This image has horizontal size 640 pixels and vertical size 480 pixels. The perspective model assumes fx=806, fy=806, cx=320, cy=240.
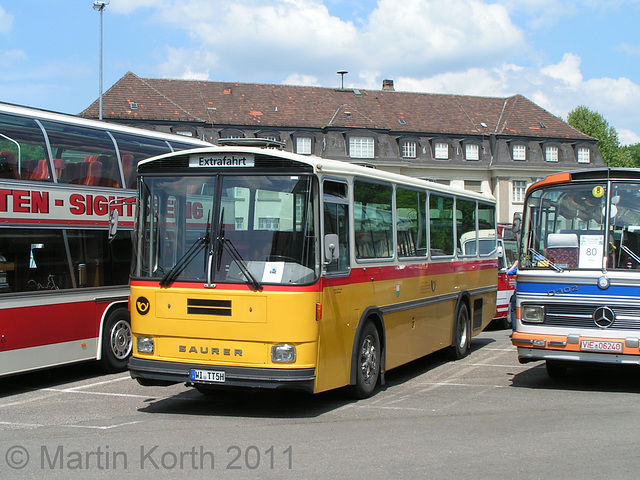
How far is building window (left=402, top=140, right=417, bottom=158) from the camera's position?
65.8m

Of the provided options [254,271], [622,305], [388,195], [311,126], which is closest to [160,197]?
[254,271]

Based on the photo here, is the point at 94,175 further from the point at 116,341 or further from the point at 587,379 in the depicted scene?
the point at 587,379

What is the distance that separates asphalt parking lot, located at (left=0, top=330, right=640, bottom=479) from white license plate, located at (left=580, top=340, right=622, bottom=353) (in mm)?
631

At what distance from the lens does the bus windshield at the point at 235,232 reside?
8.95 meters

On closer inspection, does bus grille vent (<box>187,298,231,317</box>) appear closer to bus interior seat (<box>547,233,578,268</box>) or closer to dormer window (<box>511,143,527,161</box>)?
bus interior seat (<box>547,233,578,268</box>)

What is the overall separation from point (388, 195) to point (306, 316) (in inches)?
125

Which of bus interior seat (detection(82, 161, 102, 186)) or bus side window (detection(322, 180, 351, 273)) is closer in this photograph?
bus side window (detection(322, 180, 351, 273))

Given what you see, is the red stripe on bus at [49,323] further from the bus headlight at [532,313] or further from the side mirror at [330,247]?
the bus headlight at [532,313]

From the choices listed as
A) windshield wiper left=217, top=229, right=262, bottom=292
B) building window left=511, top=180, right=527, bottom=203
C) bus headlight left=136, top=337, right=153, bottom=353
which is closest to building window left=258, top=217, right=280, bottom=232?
windshield wiper left=217, top=229, right=262, bottom=292

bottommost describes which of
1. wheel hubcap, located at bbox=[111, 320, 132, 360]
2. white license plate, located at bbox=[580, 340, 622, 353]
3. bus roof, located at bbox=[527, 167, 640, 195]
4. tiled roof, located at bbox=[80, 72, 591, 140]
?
wheel hubcap, located at bbox=[111, 320, 132, 360]

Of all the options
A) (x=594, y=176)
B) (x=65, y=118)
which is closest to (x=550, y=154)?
(x=594, y=176)

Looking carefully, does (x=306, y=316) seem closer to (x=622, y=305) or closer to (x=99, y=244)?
(x=622, y=305)

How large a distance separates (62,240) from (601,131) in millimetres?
82040

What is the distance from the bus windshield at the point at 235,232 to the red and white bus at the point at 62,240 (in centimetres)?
191
